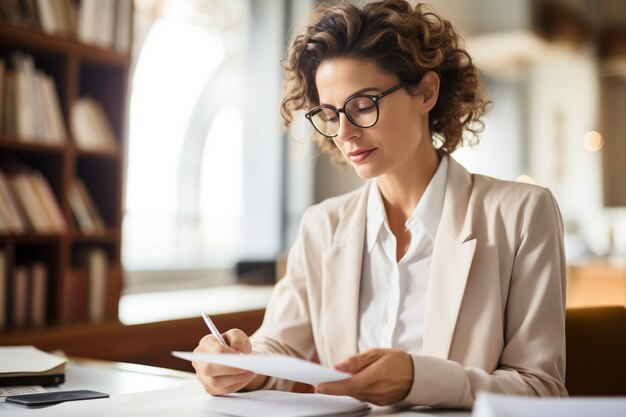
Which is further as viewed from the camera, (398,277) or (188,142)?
(188,142)

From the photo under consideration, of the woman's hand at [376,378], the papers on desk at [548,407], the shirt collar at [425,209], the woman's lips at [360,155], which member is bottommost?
the woman's hand at [376,378]

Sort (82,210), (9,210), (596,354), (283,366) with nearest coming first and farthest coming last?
(283,366) → (596,354) → (9,210) → (82,210)

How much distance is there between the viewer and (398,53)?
5.02 feet

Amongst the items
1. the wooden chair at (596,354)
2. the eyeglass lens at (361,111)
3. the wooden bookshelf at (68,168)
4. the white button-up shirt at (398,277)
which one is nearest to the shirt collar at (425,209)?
the white button-up shirt at (398,277)

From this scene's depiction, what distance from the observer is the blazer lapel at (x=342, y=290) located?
159 cm

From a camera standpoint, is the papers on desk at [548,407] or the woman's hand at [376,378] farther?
the woman's hand at [376,378]

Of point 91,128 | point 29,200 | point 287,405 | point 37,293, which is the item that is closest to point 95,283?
point 37,293

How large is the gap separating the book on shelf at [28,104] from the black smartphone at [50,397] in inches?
72.1

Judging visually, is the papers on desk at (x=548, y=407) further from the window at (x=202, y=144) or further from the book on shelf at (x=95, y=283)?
the window at (x=202, y=144)

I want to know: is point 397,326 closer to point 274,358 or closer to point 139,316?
point 274,358

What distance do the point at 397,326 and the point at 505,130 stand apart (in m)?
5.57

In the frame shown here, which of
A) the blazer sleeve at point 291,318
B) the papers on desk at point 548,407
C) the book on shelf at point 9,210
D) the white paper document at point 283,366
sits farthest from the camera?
the book on shelf at point 9,210

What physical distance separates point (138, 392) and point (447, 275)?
2.05 feet

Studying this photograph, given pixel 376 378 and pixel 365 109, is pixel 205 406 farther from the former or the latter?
pixel 365 109
